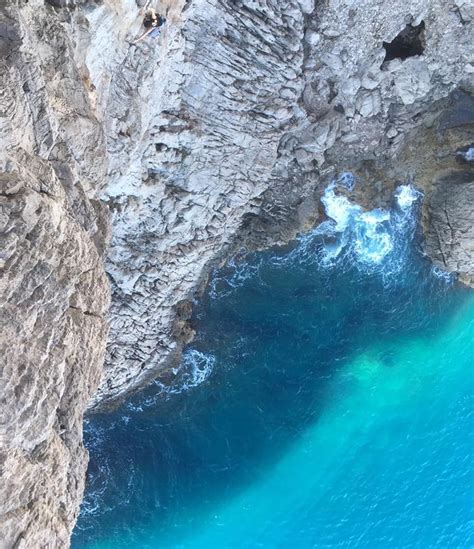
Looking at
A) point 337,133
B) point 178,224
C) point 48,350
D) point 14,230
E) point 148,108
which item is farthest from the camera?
point 337,133

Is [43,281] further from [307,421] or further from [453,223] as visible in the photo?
[453,223]

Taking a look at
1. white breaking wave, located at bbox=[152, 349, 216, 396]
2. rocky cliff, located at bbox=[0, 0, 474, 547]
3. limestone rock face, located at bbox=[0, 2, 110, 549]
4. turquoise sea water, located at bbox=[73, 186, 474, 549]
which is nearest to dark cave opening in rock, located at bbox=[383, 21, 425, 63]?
rocky cliff, located at bbox=[0, 0, 474, 547]

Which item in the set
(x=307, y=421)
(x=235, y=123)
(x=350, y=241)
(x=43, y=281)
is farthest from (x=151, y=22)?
(x=307, y=421)

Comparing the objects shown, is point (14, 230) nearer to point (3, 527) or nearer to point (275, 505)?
point (3, 527)

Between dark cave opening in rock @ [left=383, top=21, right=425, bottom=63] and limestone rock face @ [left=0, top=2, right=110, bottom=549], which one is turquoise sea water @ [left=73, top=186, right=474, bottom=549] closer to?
dark cave opening in rock @ [left=383, top=21, right=425, bottom=63]

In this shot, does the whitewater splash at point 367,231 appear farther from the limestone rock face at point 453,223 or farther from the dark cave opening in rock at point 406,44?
the dark cave opening in rock at point 406,44

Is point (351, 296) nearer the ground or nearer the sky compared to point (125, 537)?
nearer the sky

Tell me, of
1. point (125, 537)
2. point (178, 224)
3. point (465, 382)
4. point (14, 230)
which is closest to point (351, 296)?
point (465, 382)
